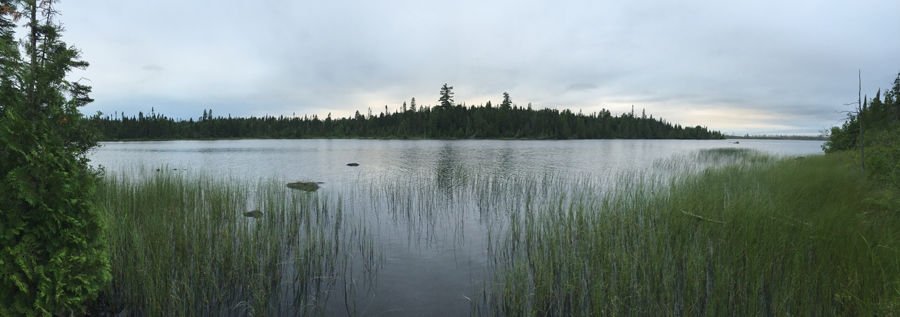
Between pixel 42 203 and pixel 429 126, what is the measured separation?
135 m

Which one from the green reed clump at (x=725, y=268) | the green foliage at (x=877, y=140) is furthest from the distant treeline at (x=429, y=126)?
the green reed clump at (x=725, y=268)

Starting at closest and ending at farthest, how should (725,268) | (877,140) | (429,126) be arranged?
1. (725,268)
2. (877,140)
3. (429,126)

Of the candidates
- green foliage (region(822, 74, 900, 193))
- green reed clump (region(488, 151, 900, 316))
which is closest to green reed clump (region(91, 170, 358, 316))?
green reed clump (region(488, 151, 900, 316))

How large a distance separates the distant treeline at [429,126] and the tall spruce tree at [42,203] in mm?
126345

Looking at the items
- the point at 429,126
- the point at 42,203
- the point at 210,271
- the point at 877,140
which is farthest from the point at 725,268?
the point at 429,126

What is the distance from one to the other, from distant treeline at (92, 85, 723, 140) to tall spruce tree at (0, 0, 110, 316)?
126 metres

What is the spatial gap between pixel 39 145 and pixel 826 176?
18.4 m

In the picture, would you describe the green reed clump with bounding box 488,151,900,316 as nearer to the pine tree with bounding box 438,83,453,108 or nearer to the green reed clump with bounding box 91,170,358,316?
the green reed clump with bounding box 91,170,358,316

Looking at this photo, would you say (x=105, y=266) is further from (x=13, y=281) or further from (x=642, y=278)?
(x=642, y=278)

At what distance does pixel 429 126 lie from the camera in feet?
454

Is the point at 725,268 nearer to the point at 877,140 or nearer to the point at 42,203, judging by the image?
the point at 42,203

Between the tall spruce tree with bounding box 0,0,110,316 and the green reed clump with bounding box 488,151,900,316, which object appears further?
the green reed clump with bounding box 488,151,900,316

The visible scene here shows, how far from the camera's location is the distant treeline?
137 meters

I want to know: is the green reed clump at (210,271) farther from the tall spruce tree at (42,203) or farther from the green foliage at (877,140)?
the green foliage at (877,140)
